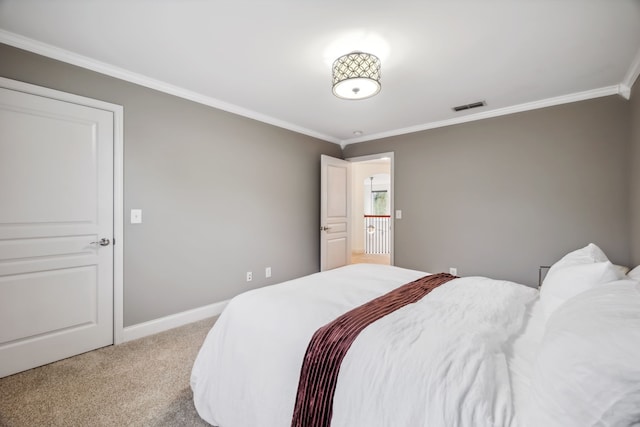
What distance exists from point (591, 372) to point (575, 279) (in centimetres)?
93

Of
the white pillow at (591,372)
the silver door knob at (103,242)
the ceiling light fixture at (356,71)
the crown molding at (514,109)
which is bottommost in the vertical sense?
the white pillow at (591,372)

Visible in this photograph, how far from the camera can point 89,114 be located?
2.35m

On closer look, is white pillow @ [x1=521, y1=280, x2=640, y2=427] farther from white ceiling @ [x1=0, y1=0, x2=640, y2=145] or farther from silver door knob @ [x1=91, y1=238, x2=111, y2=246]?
silver door knob @ [x1=91, y1=238, x2=111, y2=246]

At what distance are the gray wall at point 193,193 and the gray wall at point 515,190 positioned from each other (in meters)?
1.76

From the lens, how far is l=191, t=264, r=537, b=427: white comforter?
2.88 ft

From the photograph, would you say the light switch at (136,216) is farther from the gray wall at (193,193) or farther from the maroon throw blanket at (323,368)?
the maroon throw blanket at (323,368)

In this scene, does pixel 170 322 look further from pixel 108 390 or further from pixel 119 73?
pixel 119 73

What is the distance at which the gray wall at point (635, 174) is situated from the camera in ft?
8.02

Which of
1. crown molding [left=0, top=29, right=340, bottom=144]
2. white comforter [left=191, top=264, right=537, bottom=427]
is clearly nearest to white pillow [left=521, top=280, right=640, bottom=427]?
white comforter [left=191, top=264, right=537, bottom=427]

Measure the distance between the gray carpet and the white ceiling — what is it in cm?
238

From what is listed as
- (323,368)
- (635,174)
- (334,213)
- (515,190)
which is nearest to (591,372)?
(323,368)

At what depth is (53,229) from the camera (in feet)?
7.23

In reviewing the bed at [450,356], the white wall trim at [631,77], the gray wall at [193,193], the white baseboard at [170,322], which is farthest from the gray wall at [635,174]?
the white baseboard at [170,322]

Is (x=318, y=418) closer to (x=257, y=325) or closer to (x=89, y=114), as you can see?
(x=257, y=325)
